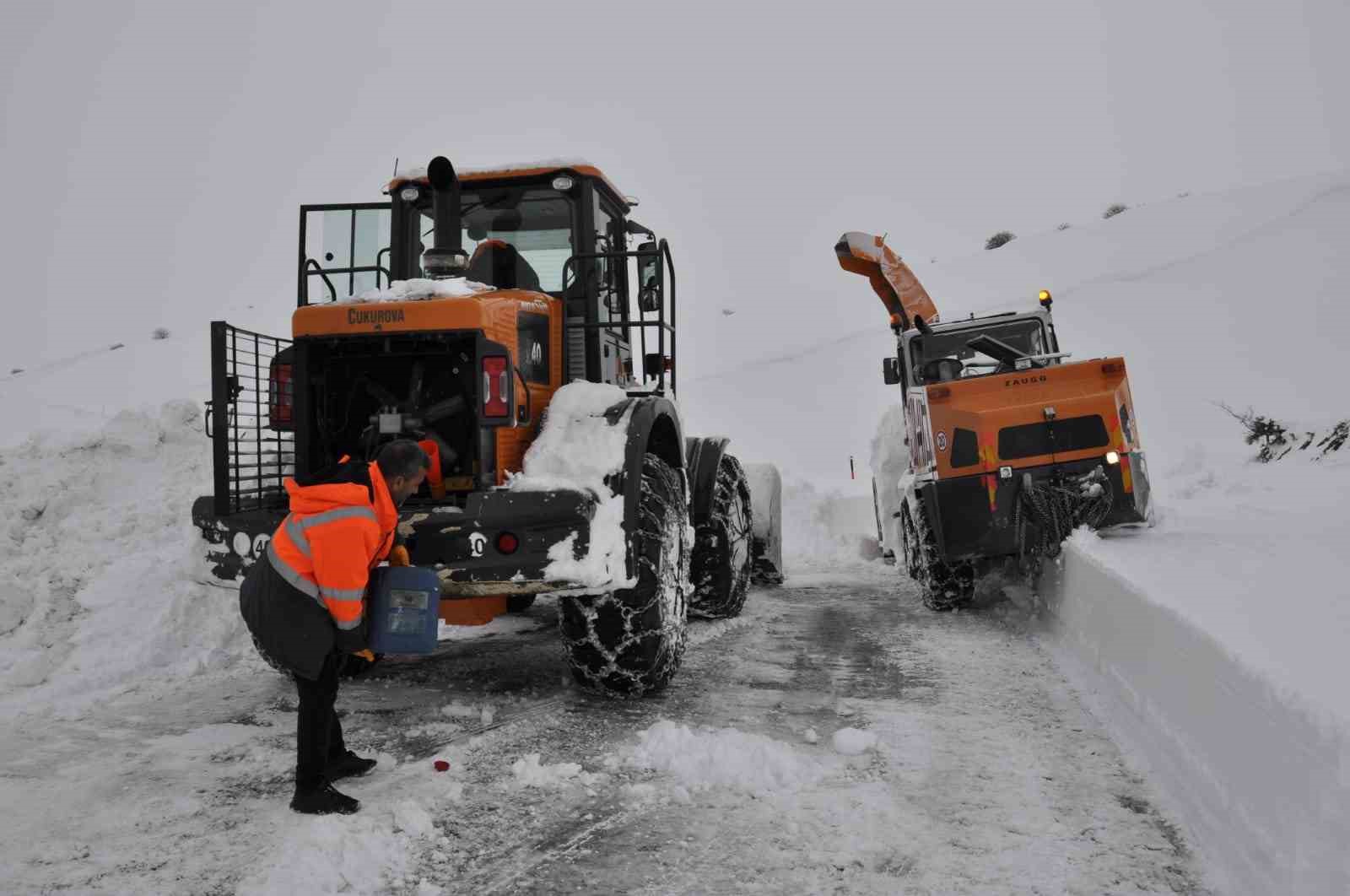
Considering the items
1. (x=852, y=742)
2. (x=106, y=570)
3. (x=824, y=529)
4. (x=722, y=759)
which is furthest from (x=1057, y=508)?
(x=106, y=570)

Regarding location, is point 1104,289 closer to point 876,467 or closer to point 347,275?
point 876,467

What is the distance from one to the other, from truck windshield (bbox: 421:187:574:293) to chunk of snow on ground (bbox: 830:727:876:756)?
304 cm

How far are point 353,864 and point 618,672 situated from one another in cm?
187

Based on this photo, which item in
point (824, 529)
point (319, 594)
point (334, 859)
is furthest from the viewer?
point (824, 529)

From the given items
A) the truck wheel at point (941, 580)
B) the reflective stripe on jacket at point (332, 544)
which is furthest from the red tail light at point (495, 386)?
the truck wheel at point (941, 580)

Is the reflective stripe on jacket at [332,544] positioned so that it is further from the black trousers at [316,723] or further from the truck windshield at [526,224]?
the truck windshield at [526,224]

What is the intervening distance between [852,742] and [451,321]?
8.02 ft

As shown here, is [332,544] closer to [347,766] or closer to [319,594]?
[319,594]

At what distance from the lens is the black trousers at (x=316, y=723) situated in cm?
351

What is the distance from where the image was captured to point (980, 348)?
8.05m

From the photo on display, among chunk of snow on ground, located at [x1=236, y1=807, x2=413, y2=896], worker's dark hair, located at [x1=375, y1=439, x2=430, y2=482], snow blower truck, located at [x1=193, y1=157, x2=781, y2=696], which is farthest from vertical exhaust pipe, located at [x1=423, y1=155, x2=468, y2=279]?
chunk of snow on ground, located at [x1=236, y1=807, x2=413, y2=896]

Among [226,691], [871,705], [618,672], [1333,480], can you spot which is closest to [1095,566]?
[871,705]

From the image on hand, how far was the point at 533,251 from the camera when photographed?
605 centimetres

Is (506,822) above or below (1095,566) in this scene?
below
